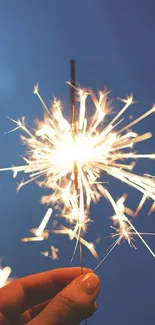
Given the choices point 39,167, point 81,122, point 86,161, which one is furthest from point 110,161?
point 39,167

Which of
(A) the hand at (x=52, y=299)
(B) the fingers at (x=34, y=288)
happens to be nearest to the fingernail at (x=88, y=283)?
(A) the hand at (x=52, y=299)

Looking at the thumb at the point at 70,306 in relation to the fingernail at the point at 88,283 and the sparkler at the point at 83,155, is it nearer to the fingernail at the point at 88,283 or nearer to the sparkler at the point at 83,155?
the fingernail at the point at 88,283

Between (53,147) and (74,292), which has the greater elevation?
(53,147)

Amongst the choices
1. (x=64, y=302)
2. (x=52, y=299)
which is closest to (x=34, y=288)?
(x=52, y=299)

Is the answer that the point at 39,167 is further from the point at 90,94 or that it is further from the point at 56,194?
the point at 90,94

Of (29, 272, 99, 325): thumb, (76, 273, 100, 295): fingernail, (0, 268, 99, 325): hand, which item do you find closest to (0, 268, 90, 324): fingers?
(0, 268, 99, 325): hand

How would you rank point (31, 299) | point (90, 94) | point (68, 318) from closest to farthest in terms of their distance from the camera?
point (68, 318) → point (31, 299) → point (90, 94)

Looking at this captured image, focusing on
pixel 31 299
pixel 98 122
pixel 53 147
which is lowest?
pixel 31 299
